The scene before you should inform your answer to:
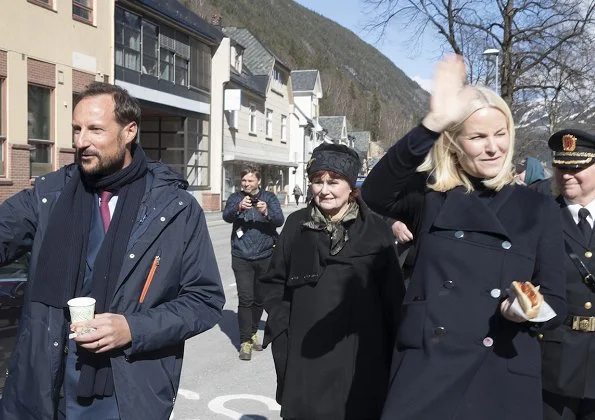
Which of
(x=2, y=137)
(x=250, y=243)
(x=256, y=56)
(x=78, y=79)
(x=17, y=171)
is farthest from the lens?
(x=256, y=56)

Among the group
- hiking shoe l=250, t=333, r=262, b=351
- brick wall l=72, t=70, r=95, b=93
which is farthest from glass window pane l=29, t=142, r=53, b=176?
hiking shoe l=250, t=333, r=262, b=351

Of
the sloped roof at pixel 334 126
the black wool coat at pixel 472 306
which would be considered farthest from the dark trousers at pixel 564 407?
the sloped roof at pixel 334 126

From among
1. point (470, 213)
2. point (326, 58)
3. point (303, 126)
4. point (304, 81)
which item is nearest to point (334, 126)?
point (304, 81)

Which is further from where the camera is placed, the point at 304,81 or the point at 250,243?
the point at 304,81

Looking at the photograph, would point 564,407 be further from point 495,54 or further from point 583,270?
point 495,54

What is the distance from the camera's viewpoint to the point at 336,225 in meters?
3.35

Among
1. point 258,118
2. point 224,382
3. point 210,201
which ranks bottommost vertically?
point 224,382

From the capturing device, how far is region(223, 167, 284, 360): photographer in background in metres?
6.53

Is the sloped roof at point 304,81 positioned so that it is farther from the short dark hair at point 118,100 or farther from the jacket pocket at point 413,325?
the jacket pocket at point 413,325

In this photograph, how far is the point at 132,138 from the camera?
2.71m

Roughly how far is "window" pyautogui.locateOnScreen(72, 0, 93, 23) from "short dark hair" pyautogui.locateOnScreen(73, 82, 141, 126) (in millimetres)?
18694

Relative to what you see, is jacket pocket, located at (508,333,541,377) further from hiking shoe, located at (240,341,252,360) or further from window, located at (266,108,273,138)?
window, located at (266,108,273,138)

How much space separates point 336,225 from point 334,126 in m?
65.1

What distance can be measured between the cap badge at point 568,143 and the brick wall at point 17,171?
1624 centimetres
